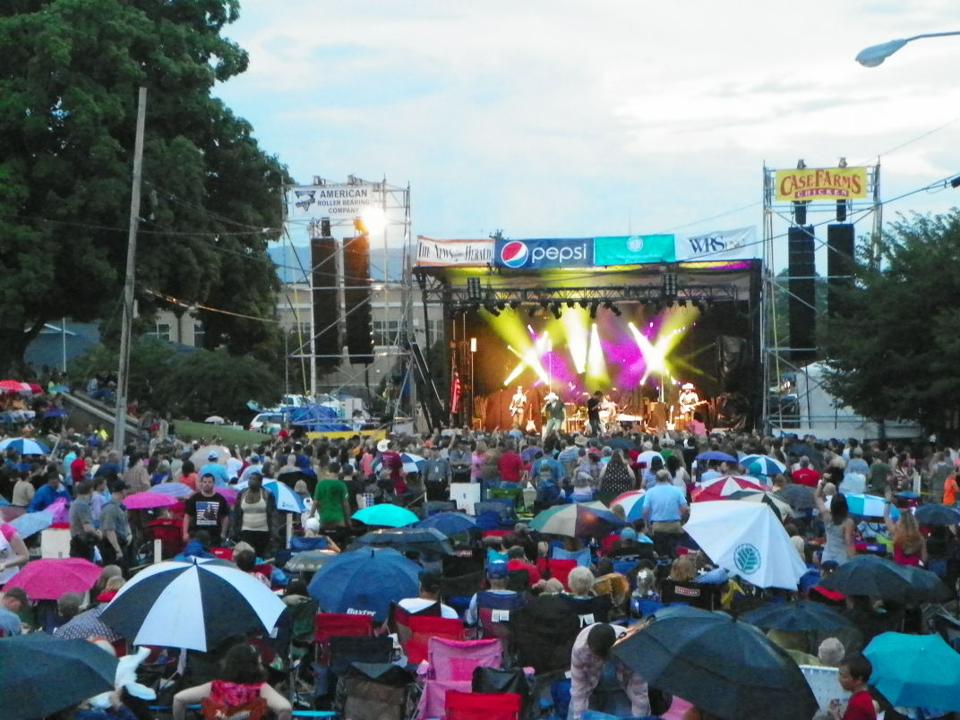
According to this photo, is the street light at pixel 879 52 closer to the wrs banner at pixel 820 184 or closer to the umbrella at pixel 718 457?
the umbrella at pixel 718 457

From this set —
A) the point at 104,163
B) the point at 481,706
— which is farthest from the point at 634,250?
the point at 481,706

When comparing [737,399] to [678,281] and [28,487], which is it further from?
[28,487]

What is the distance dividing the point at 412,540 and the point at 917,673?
220 inches

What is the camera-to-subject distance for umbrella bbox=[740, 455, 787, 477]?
20266 millimetres

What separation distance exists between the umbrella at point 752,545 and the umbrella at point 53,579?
4.29m

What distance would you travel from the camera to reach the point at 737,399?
38062 mm

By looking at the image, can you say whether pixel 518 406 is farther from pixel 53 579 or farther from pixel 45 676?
pixel 45 676

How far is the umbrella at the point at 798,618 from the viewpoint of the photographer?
31.4 ft

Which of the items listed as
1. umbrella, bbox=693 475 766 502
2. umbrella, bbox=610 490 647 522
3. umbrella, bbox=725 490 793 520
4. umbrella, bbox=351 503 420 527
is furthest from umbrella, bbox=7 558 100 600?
umbrella, bbox=693 475 766 502

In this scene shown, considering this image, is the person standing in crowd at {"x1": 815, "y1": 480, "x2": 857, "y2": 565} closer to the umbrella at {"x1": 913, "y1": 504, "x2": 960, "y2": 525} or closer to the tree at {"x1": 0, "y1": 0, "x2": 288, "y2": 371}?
the umbrella at {"x1": 913, "y1": 504, "x2": 960, "y2": 525}

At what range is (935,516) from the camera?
14.2 m

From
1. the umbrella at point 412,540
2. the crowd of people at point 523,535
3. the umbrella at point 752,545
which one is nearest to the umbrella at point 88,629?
the crowd of people at point 523,535

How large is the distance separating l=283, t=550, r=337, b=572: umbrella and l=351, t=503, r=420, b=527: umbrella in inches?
79.3

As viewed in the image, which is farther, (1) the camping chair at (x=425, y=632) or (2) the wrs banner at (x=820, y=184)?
(2) the wrs banner at (x=820, y=184)
